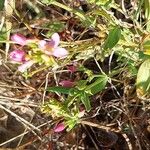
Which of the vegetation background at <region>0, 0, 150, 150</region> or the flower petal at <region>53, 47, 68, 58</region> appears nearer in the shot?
the flower petal at <region>53, 47, 68, 58</region>

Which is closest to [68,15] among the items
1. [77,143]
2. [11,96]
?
[11,96]

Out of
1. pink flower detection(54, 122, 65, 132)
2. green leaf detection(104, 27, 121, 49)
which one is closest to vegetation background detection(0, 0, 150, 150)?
pink flower detection(54, 122, 65, 132)

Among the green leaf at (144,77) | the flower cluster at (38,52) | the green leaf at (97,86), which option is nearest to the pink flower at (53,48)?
the flower cluster at (38,52)

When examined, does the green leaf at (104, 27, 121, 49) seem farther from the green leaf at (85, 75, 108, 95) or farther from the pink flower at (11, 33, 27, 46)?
the pink flower at (11, 33, 27, 46)

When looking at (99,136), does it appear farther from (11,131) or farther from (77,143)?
(11,131)

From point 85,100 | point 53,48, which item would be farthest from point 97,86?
point 53,48

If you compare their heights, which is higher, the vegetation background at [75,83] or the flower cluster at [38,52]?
the flower cluster at [38,52]

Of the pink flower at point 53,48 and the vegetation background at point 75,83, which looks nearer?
the pink flower at point 53,48

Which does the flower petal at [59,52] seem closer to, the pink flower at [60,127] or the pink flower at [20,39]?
the pink flower at [20,39]

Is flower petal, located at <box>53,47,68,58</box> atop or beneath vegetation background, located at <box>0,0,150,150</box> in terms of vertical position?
atop
